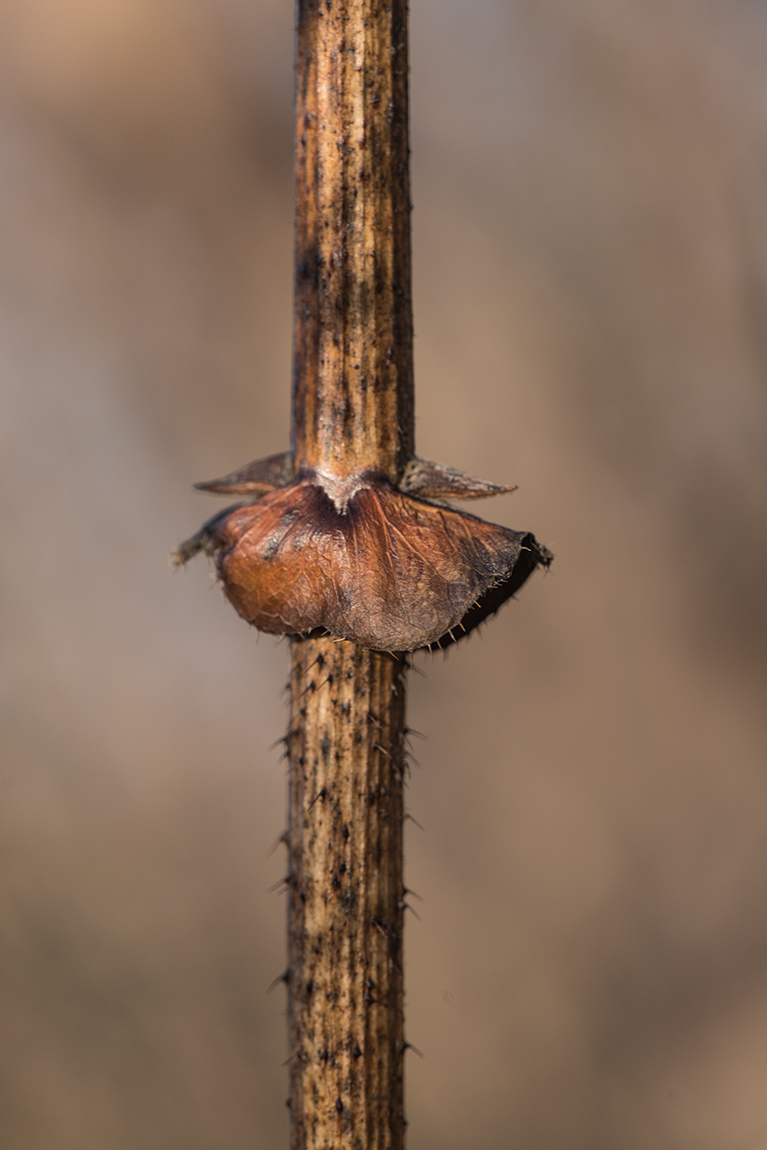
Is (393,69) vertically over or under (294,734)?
over

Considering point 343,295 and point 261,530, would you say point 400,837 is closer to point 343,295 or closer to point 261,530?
point 261,530

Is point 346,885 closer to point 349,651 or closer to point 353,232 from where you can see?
point 349,651

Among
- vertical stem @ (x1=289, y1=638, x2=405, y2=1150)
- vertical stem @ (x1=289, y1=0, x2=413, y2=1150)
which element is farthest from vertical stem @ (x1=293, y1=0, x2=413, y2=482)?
vertical stem @ (x1=289, y1=638, x2=405, y2=1150)

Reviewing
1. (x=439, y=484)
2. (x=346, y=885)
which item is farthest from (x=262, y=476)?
(x=346, y=885)

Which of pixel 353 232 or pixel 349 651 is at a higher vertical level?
pixel 353 232

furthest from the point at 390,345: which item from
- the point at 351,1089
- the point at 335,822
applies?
the point at 351,1089

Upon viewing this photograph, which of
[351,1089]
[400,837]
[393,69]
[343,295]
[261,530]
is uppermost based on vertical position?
[393,69]
